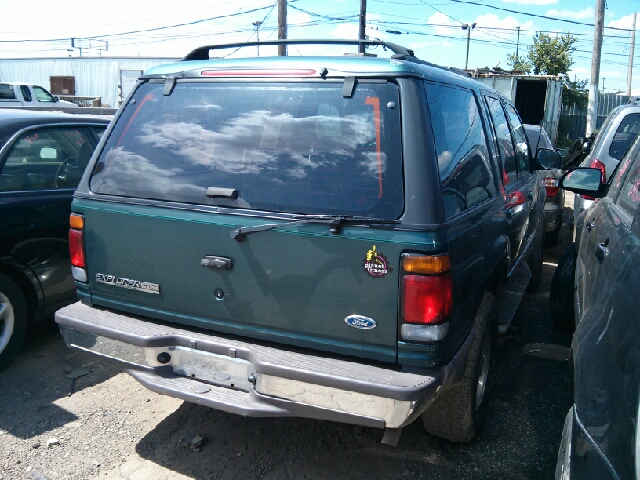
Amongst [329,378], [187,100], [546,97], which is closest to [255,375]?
[329,378]

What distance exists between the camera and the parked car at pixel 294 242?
2.49m

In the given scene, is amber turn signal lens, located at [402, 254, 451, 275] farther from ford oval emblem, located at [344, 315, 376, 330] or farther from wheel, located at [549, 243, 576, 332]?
wheel, located at [549, 243, 576, 332]

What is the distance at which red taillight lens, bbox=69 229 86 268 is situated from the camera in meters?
3.19

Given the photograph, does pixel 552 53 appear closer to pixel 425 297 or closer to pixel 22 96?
pixel 22 96

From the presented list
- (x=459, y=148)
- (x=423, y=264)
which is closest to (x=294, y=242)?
(x=423, y=264)

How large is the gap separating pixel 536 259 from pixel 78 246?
4637 mm

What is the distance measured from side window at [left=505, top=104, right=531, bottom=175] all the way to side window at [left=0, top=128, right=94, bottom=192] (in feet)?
12.0

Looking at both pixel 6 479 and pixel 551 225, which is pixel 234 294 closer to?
→ pixel 6 479

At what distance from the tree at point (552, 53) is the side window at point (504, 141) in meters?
30.0

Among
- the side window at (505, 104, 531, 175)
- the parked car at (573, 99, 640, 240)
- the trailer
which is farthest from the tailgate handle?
the trailer

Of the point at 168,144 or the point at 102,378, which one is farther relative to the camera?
the point at 102,378

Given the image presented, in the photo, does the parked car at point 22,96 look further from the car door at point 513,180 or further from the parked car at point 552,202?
the car door at point 513,180

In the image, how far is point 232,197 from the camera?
2770mm

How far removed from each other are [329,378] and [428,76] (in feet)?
4.90
